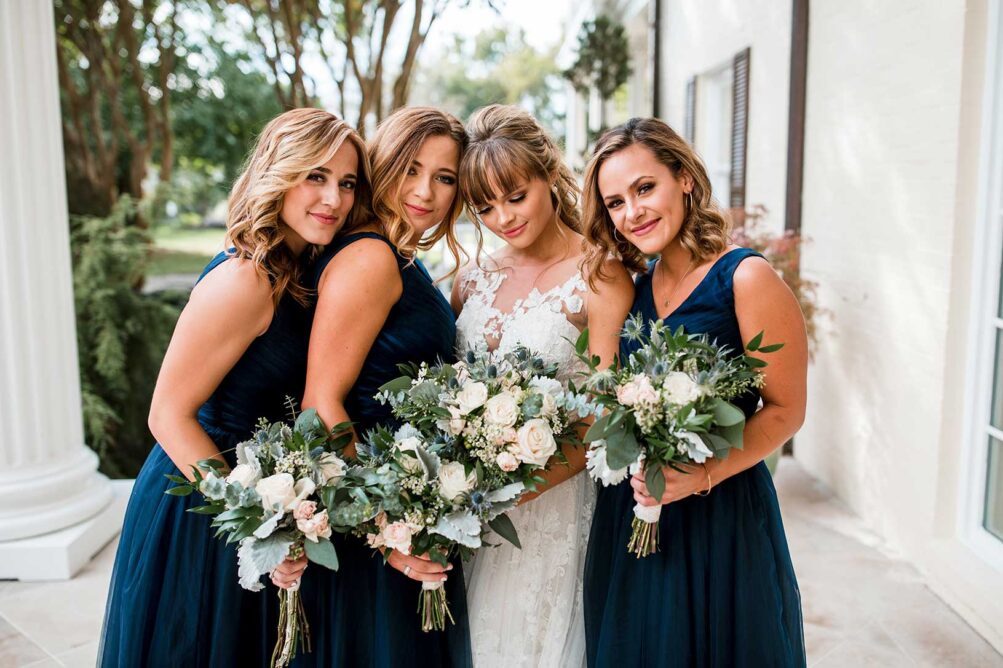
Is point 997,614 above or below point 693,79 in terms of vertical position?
below

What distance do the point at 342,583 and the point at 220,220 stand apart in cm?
1997

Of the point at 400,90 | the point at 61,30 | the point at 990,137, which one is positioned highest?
the point at 61,30

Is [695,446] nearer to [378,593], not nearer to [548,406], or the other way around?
[548,406]

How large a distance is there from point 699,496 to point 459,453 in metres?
0.63

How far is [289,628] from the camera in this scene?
205cm

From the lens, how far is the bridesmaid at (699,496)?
2053 millimetres

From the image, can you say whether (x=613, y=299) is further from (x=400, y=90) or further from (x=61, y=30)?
(x=61, y=30)

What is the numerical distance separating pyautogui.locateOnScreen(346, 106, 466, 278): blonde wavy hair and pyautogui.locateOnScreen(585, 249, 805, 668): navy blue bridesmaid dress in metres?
0.81

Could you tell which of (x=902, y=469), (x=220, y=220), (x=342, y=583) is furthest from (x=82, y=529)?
(x=220, y=220)

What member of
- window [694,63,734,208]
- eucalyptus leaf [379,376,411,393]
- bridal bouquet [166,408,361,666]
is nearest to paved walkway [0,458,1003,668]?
bridal bouquet [166,408,361,666]

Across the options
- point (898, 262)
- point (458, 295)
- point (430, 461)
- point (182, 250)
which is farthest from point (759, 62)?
point (182, 250)

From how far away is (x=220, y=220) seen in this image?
68.1ft

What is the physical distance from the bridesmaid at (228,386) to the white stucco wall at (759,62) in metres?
4.56

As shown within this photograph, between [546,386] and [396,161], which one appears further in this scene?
[396,161]
